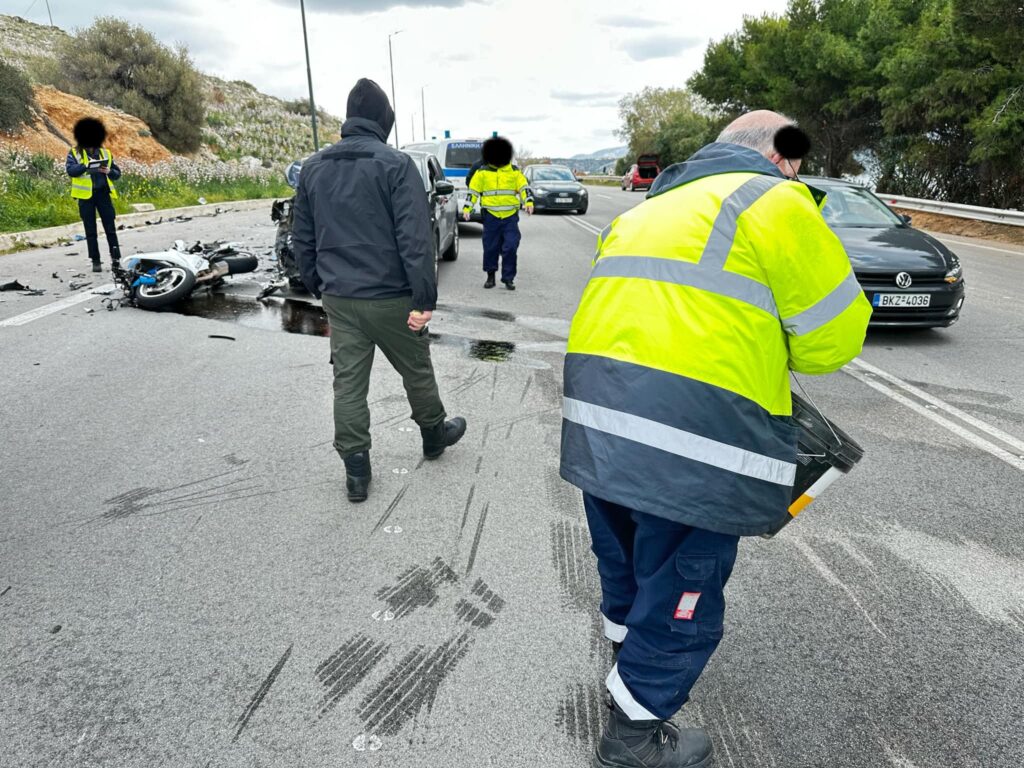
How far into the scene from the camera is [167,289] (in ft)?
27.0

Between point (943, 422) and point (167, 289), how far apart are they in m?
7.89

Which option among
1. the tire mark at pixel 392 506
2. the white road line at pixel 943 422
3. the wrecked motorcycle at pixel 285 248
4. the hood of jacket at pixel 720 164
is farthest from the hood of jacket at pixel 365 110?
the wrecked motorcycle at pixel 285 248

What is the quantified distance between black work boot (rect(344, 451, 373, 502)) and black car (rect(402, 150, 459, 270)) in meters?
5.67

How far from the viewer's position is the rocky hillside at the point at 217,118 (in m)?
26.1

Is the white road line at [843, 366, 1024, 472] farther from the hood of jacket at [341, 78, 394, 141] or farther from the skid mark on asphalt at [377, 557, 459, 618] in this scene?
the hood of jacket at [341, 78, 394, 141]

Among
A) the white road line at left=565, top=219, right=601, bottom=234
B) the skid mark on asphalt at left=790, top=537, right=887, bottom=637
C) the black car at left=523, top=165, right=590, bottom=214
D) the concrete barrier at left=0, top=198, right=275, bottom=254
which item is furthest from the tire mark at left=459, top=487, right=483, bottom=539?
the black car at left=523, top=165, right=590, bottom=214

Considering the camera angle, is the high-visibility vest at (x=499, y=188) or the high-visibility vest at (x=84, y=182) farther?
the high-visibility vest at (x=84, y=182)

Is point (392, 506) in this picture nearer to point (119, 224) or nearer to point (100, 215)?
point (100, 215)

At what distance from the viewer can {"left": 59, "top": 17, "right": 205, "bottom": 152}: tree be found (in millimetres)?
32031

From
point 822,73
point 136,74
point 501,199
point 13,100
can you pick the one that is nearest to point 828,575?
point 501,199

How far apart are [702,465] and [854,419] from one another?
367 cm

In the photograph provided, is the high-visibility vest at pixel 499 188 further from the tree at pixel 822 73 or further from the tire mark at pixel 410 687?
the tree at pixel 822 73

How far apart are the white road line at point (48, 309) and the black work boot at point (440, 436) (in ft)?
18.2

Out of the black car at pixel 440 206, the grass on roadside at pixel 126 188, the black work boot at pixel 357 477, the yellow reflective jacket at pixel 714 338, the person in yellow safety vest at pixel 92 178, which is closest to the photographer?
the yellow reflective jacket at pixel 714 338
